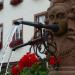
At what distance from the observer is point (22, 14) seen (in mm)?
23797

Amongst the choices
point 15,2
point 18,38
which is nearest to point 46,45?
point 18,38

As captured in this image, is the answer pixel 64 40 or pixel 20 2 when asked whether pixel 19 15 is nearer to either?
pixel 20 2

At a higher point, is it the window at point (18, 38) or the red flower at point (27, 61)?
the red flower at point (27, 61)

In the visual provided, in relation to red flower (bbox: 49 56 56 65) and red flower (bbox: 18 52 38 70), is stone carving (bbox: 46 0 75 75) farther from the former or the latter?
red flower (bbox: 18 52 38 70)

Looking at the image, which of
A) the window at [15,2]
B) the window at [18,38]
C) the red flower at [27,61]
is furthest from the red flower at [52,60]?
the window at [15,2]

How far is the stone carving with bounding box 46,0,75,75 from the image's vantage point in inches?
194

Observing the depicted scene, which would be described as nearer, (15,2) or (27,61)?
(27,61)

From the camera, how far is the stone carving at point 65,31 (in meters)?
4.93

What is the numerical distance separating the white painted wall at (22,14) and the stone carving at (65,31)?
16.1 meters

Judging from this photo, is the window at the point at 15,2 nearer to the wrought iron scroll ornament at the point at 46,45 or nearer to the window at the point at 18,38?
the window at the point at 18,38

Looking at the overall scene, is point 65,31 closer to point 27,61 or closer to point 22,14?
point 27,61

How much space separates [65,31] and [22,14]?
1882 centimetres

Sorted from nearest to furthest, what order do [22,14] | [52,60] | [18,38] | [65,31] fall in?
[52,60] < [65,31] < [18,38] < [22,14]

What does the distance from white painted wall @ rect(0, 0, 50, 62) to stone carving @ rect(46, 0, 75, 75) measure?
52.8 ft
